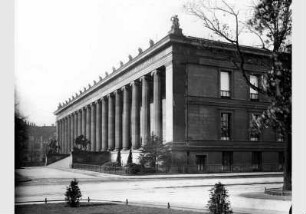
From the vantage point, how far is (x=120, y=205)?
13.8 m

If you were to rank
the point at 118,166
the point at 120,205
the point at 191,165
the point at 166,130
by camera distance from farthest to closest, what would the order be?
the point at 118,166 → the point at 166,130 → the point at 191,165 → the point at 120,205

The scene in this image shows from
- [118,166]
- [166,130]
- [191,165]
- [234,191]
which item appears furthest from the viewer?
[118,166]

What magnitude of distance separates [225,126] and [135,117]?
12.9m

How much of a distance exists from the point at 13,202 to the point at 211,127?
31.0ft

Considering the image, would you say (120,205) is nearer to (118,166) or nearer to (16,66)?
(16,66)

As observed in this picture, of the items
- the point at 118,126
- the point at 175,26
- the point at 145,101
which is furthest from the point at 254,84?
the point at 118,126

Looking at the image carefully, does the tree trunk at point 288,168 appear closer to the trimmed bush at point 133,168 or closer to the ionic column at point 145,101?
the trimmed bush at point 133,168

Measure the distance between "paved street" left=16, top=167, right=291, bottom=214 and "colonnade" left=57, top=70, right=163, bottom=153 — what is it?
13.4 ft

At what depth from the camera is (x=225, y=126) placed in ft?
57.0

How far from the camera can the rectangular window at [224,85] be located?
16438 millimetres

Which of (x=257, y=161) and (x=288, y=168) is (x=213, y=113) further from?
(x=288, y=168)

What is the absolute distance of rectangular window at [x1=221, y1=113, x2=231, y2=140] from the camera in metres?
16.7

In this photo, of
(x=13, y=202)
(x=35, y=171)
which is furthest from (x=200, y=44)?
(x=13, y=202)

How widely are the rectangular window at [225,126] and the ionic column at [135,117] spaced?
8124mm
